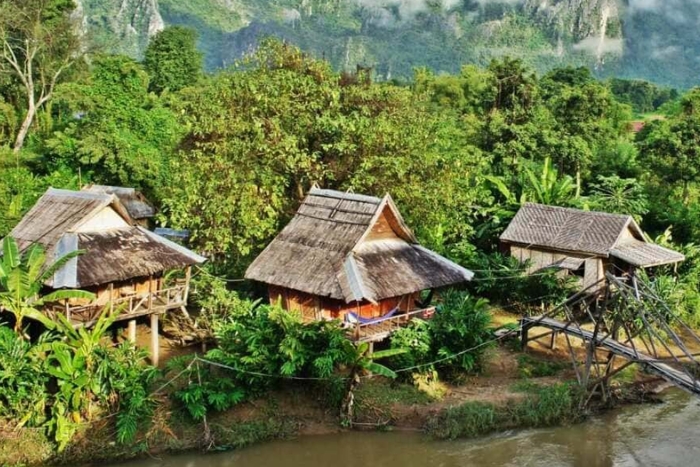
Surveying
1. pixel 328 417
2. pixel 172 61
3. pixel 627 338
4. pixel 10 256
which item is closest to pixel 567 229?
pixel 627 338

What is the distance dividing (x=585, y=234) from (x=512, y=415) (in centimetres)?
830

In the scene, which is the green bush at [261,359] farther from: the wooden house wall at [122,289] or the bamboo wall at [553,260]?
the bamboo wall at [553,260]

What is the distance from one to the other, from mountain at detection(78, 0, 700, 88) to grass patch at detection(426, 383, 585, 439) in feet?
227

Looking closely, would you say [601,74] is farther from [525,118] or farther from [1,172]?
[1,172]

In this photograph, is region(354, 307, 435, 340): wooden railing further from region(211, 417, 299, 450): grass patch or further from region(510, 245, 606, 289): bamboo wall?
region(510, 245, 606, 289): bamboo wall

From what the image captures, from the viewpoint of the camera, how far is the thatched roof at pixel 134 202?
2627 cm

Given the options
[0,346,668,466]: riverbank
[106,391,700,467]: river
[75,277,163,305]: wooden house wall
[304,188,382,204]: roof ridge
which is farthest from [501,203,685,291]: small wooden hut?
[75,277,163,305]: wooden house wall

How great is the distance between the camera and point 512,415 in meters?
→ 15.1

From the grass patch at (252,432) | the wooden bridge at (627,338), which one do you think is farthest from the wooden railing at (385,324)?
the wooden bridge at (627,338)

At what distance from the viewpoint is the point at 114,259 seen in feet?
51.6

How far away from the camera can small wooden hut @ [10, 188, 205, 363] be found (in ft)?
49.6

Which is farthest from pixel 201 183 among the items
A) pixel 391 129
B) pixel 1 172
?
pixel 1 172

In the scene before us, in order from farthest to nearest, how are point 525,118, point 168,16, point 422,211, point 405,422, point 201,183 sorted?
point 168,16 → point 525,118 → point 422,211 → point 201,183 → point 405,422

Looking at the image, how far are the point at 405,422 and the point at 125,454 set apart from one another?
5575mm
